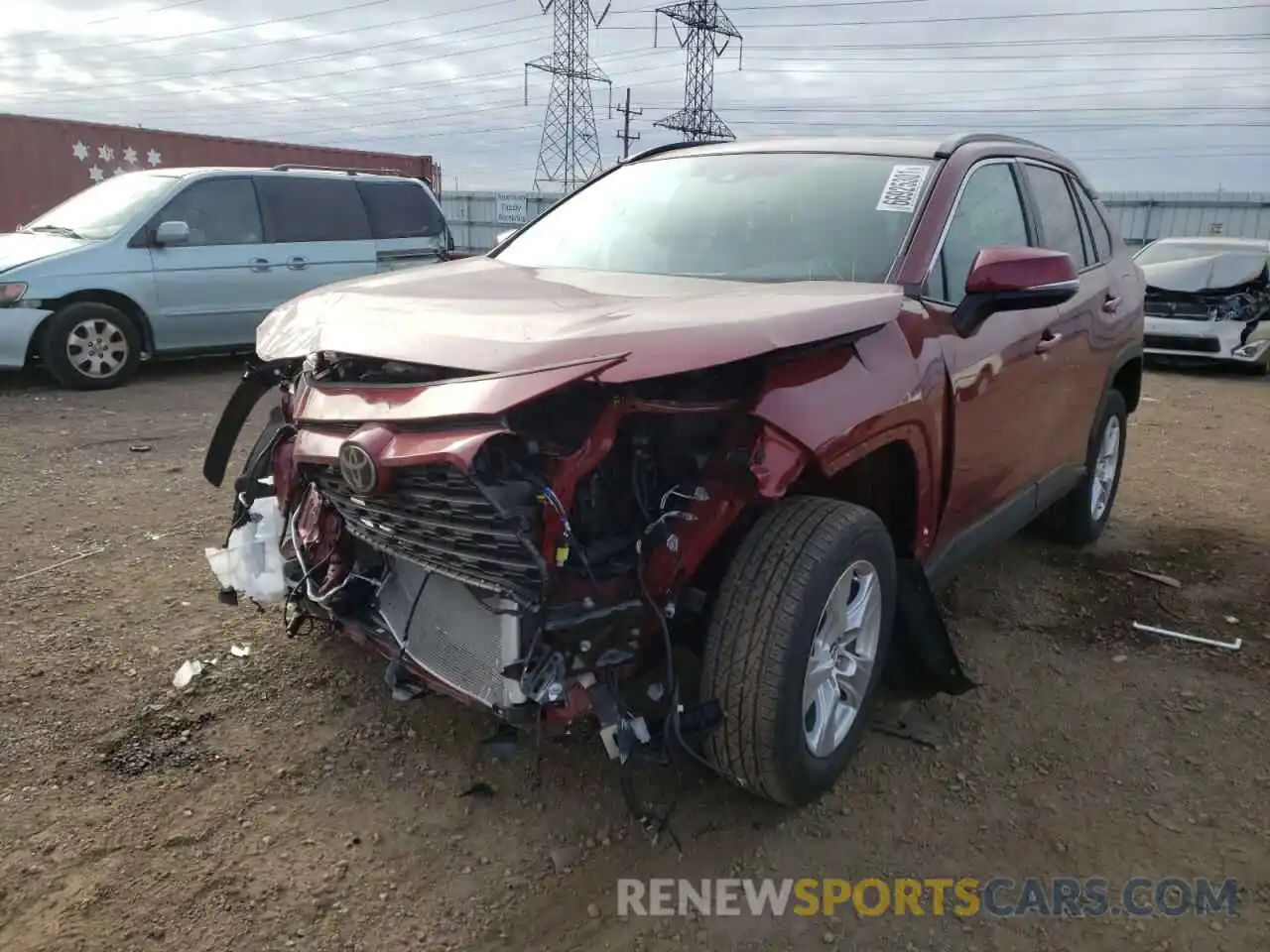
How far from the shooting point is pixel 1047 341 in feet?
12.0

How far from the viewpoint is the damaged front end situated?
7.02 ft

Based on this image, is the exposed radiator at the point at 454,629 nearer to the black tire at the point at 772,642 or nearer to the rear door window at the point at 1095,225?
the black tire at the point at 772,642

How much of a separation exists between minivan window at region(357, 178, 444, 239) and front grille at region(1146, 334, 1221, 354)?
8.13 m

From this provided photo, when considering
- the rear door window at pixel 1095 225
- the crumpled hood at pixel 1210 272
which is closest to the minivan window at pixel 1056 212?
the rear door window at pixel 1095 225

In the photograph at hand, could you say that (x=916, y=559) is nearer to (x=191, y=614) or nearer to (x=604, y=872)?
(x=604, y=872)

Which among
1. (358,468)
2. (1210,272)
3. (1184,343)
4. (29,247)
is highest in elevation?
(29,247)

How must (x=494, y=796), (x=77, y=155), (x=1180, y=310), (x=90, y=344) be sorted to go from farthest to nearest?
(x=77, y=155), (x=1180, y=310), (x=90, y=344), (x=494, y=796)

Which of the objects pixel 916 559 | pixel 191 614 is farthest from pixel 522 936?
pixel 191 614

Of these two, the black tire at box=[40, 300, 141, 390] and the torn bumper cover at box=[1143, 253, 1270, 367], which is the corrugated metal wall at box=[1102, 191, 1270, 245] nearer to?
the torn bumper cover at box=[1143, 253, 1270, 367]

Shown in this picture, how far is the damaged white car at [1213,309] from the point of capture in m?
11.1

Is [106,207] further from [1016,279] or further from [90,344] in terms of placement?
[1016,279]

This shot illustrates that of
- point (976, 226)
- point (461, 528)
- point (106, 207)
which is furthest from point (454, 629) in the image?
point (106, 207)

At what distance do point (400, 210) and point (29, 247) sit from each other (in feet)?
11.0

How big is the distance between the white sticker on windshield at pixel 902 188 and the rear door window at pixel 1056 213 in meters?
0.87
